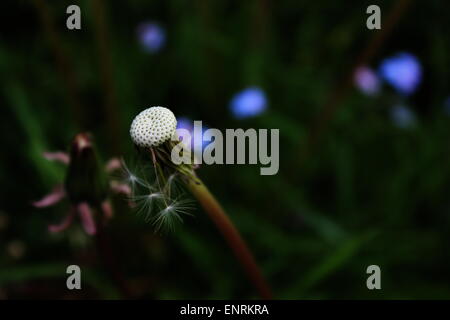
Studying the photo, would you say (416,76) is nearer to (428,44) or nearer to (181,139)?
(428,44)

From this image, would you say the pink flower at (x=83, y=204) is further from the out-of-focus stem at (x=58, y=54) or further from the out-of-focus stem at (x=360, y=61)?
the out-of-focus stem at (x=360, y=61)

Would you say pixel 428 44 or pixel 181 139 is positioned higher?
pixel 428 44

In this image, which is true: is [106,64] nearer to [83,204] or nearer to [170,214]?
[83,204]

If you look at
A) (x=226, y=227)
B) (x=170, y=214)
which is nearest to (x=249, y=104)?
(x=226, y=227)

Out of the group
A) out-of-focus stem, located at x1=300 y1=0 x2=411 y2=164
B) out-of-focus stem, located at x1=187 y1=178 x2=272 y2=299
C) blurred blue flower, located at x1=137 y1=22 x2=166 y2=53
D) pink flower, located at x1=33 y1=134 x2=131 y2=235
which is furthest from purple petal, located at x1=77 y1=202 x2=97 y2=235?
blurred blue flower, located at x1=137 y1=22 x2=166 y2=53

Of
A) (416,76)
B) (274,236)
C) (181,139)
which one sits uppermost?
(416,76)
